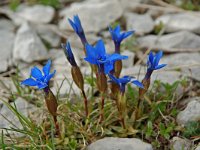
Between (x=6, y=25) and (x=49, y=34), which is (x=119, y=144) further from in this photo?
(x=6, y=25)

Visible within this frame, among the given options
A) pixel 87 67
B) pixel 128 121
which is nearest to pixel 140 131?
pixel 128 121

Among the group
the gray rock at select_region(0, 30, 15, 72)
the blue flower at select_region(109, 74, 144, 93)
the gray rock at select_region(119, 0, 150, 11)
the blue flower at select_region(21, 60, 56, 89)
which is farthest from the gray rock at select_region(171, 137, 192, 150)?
the gray rock at select_region(119, 0, 150, 11)

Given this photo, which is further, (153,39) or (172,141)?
(153,39)

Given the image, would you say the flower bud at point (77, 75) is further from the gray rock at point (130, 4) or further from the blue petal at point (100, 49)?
the gray rock at point (130, 4)

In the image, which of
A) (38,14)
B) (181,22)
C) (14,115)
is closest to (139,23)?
(181,22)

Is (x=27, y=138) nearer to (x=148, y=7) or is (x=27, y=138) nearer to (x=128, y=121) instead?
(x=128, y=121)

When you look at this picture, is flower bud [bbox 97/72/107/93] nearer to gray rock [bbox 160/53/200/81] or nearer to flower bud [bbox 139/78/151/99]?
flower bud [bbox 139/78/151/99]
